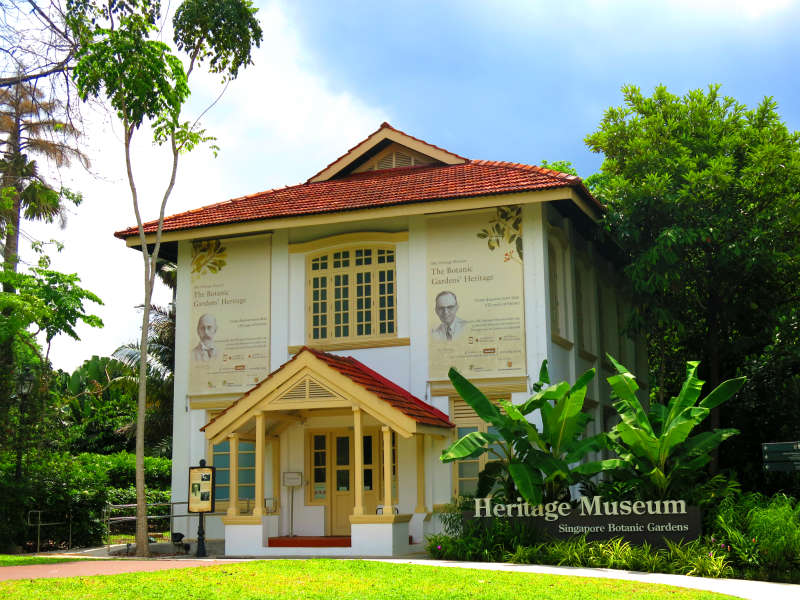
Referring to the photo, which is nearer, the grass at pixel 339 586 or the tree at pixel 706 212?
the grass at pixel 339 586

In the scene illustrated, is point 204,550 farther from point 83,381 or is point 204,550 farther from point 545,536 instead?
point 83,381

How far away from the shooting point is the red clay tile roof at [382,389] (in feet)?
56.4

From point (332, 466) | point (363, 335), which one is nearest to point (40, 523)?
point (332, 466)

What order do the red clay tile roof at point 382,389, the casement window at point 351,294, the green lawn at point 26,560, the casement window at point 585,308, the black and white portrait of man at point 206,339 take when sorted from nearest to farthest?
the green lawn at point 26,560, the red clay tile roof at point 382,389, the casement window at point 351,294, the black and white portrait of man at point 206,339, the casement window at point 585,308

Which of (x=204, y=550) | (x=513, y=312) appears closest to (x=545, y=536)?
(x=513, y=312)

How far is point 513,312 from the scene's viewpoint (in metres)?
18.7

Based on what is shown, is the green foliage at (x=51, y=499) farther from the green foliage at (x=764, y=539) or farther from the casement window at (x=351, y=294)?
the green foliage at (x=764, y=539)

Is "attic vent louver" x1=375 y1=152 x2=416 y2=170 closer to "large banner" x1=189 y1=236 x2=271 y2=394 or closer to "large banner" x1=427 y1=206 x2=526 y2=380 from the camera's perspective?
"large banner" x1=427 y1=206 x2=526 y2=380

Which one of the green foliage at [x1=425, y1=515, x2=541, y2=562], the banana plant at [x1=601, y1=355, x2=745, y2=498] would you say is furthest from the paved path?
the banana plant at [x1=601, y1=355, x2=745, y2=498]

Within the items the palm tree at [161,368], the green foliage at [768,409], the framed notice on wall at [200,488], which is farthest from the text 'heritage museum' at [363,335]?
the palm tree at [161,368]

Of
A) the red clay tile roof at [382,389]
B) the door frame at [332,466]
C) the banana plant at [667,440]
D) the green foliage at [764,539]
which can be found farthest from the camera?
the door frame at [332,466]

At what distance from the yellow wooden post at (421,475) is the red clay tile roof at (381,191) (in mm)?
4964

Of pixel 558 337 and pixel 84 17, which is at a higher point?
pixel 84 17

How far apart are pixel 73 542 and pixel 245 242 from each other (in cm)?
797
